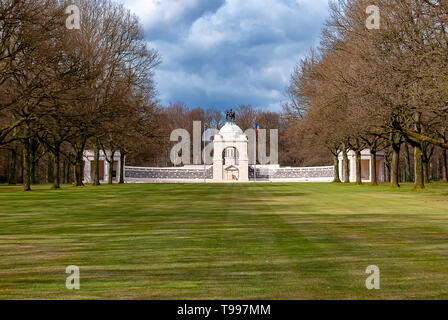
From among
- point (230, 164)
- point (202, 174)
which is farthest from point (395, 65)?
point (230, 164)

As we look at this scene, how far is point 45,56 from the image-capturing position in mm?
25078

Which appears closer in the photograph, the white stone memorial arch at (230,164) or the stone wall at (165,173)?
the stone wall at (165,173)

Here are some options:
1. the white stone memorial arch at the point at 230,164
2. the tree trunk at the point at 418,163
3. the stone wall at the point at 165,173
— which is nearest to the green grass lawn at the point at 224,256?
the tree trunk at the point at 418,163

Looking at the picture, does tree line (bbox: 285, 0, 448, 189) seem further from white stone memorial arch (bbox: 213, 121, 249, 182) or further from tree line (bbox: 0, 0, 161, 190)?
white stone memorial arch (bbox: 213, 121, 249, 182)

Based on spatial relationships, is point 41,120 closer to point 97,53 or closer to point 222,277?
point 97,53

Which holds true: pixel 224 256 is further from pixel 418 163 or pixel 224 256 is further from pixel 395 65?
pixel 418 163

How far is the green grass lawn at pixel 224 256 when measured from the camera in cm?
618

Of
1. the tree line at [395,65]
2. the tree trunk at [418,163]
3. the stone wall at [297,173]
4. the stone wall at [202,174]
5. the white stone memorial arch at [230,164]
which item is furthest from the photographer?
the white stone memorial arch at [230,164]

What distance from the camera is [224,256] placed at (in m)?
8.38

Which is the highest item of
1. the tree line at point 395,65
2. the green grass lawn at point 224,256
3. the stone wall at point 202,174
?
the tree line at point 395,65

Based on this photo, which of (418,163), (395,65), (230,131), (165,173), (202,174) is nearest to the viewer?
(395,65)

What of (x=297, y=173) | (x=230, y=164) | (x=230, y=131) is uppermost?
(x=230, y=131)

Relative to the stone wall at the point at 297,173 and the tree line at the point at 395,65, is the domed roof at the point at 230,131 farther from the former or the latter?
the tree line at the point at 395,65

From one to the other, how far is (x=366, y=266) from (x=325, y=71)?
34362 millimetres
